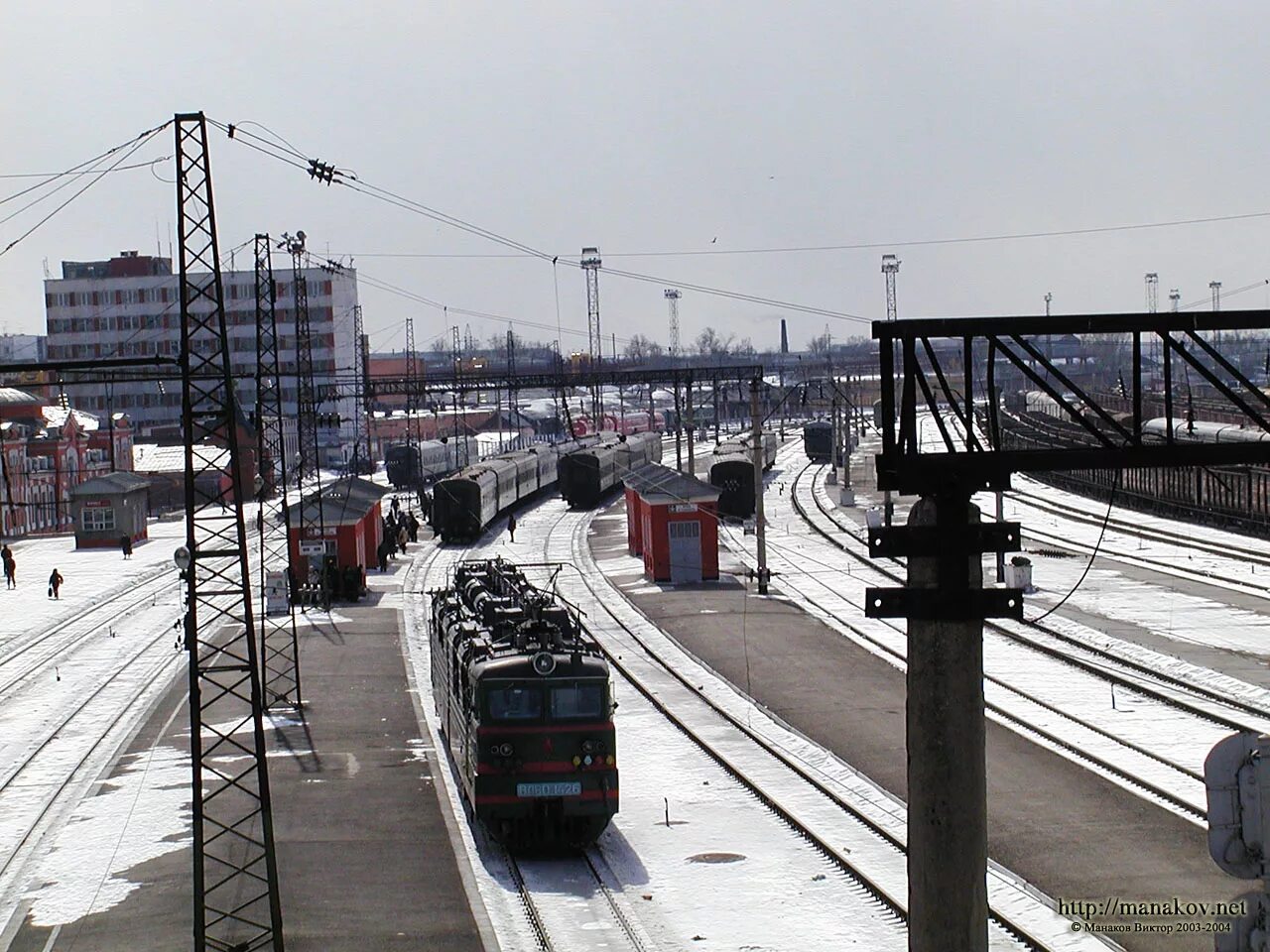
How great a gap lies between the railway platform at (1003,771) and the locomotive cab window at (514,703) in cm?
585

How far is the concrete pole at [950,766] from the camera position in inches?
413

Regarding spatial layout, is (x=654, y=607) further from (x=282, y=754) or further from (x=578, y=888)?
(x=578, y=888)

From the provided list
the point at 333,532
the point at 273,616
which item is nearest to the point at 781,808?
the point at 273,616

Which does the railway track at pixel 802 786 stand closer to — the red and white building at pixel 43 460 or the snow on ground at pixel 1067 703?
the snow on ground at pixel 1067 703

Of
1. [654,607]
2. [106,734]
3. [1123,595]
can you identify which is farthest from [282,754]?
[1123,595]

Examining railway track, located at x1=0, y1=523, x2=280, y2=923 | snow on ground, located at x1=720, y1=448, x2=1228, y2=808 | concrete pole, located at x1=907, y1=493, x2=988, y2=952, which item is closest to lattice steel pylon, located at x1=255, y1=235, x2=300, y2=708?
railway track, located at x1=0, y1=523, x2=280, y2=923

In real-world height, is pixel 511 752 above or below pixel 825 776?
above

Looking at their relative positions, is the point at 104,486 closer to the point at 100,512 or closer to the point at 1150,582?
the point at 100,512

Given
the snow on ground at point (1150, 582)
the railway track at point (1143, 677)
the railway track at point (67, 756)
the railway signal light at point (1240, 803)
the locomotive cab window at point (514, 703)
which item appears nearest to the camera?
the railway signal light at point (1240, 803)

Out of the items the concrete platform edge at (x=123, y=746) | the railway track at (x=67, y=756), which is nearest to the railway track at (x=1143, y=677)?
the concrete platform edge at (x=123, y=746)

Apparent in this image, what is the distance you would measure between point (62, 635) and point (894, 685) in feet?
79.5

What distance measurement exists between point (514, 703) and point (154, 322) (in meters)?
112

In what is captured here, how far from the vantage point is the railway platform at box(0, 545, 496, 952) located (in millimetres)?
16781

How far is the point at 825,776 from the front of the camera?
916 inches
